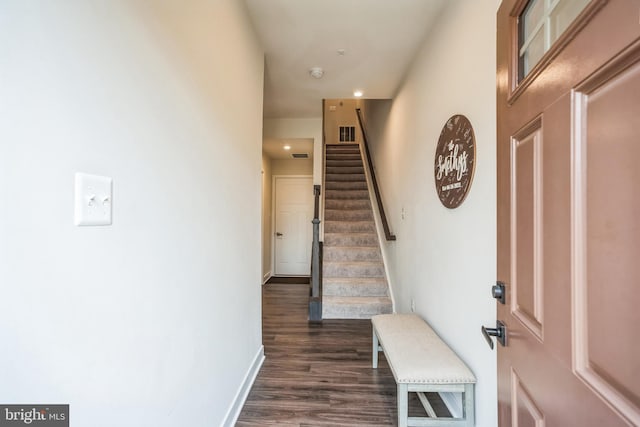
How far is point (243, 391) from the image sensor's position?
189 cm

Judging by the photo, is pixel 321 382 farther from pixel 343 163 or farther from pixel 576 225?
pixel 343 163

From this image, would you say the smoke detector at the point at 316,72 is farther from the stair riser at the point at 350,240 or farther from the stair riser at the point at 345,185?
the stair riser at the point at 345,185

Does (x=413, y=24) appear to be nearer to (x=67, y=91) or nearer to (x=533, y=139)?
(x=533, y=139)

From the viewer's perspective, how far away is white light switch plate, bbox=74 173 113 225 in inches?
25.5

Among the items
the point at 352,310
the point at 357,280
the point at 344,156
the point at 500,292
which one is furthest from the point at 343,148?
the point at 500,292

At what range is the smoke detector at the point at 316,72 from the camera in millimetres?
2777

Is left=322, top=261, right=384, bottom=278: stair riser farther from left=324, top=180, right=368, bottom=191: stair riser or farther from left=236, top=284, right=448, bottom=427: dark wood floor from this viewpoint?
left=324, top=180, right=368, bottom=191: stair riser

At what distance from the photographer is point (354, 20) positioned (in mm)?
2072

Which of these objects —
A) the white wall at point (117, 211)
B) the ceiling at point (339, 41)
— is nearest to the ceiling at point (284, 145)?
the ceiling at point (339, 41)

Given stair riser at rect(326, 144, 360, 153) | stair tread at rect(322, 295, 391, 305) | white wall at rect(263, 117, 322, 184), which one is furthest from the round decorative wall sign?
stair riser at rect(326, 144, 360, 153)

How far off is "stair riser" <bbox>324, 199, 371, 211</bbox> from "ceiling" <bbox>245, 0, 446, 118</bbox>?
2.11 m

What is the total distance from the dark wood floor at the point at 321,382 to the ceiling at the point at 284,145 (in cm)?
278

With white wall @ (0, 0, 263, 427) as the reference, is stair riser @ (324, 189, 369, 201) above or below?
above

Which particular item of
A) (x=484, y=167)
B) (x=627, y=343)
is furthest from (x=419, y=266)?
(x=627, y=343)
